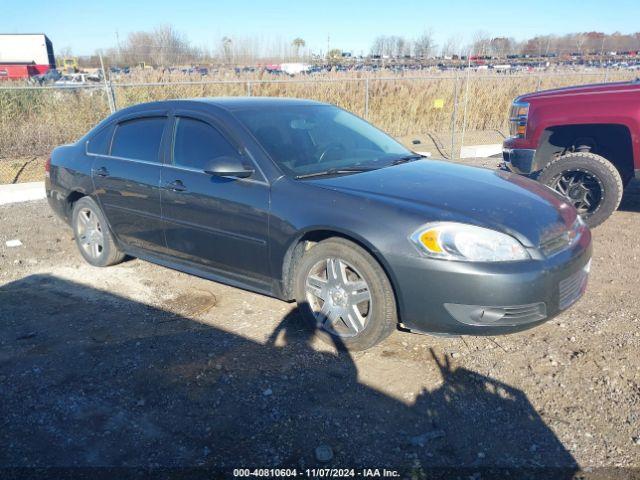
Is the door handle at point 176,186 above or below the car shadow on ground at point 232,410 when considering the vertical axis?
above

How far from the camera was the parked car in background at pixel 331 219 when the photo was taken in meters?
3.07

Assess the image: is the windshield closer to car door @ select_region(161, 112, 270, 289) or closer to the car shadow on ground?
car door @ select_region(161, 112, 270, 289)

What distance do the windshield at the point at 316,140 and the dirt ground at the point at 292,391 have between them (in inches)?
46.9

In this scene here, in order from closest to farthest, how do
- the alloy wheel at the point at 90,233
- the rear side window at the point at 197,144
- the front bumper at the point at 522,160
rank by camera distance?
1. the rear side window at the point at 197,144
2. the alloy wheel at the point at 90,233
3. the front bumper at the point at 522,160

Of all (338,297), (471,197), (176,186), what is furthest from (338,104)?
(338,297)

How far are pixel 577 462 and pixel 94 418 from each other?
2477 mm

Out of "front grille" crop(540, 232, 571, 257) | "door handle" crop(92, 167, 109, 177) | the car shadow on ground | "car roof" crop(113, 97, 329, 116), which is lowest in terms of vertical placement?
the car shadow on ground

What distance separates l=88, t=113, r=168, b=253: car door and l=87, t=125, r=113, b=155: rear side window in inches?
2.2

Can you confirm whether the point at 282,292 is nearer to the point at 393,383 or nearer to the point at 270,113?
the point at 393,383

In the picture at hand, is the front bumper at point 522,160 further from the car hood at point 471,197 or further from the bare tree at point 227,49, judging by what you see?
the bare tree at point 227,49

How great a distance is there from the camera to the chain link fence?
447 inches

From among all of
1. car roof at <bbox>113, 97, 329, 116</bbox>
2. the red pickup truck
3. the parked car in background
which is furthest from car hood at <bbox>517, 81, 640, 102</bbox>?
car roof at <bbox>113, 97, 329, 116</bbox>

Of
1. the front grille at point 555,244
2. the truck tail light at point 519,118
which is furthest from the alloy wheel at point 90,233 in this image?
the truck tail light at point 519,118

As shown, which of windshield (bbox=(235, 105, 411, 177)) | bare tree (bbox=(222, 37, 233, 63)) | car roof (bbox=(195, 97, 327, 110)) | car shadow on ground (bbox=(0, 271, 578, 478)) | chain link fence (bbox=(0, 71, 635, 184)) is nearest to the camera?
car shadow on ground (bbox=(0, 271, 578, 478))
